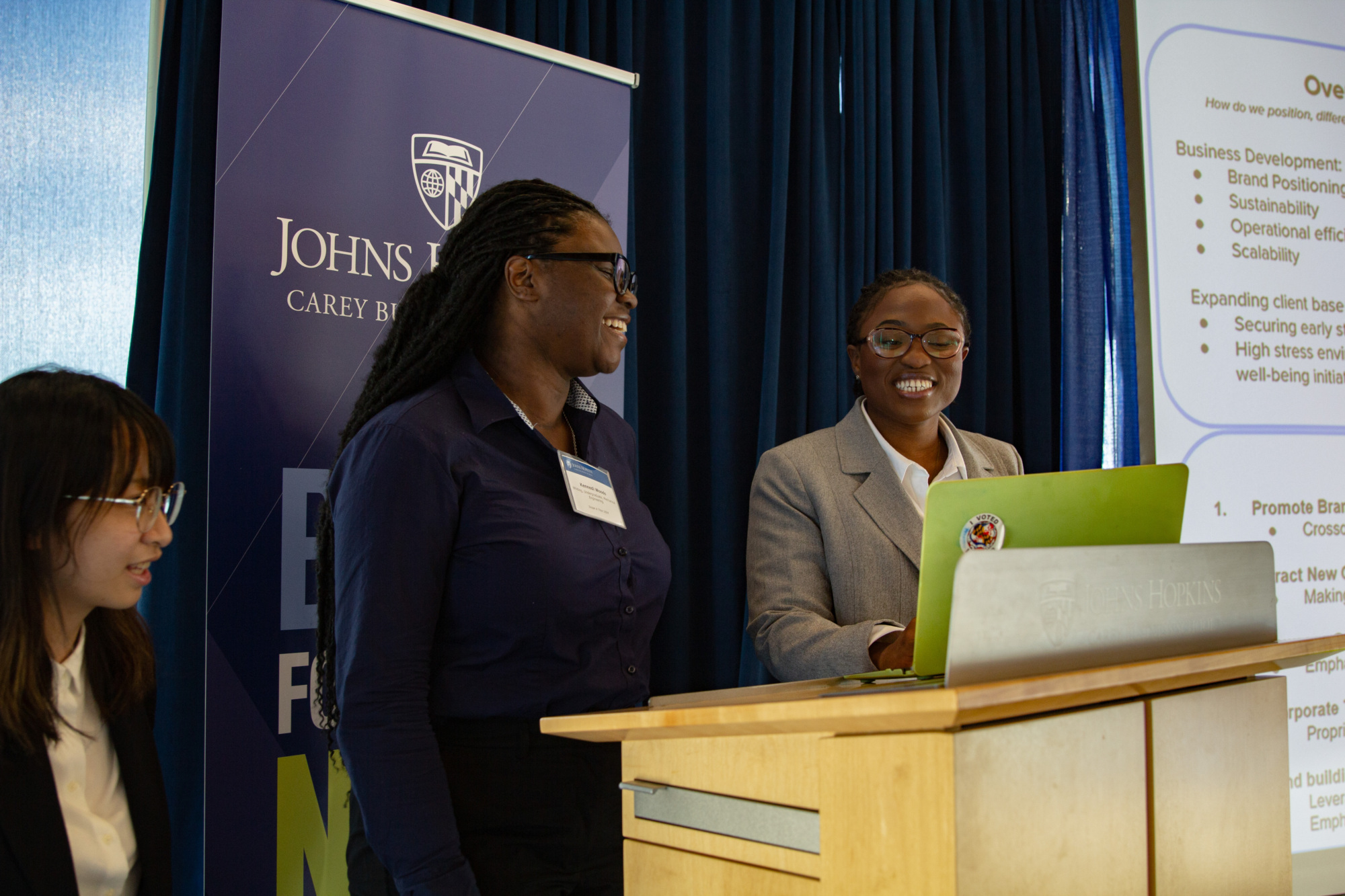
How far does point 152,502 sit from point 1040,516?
1.25 meters

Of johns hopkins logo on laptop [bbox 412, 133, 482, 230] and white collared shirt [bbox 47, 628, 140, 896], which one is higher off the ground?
johns hopkins logo on laptop [bbox 412, 133, 482, 230]

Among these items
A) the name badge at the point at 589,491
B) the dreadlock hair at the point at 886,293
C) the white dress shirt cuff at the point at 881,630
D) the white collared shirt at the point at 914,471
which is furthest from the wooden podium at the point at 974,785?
the dreadlock hair at the point at 886,293

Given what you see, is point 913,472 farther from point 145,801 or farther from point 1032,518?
point 145,801

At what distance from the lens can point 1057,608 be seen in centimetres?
96

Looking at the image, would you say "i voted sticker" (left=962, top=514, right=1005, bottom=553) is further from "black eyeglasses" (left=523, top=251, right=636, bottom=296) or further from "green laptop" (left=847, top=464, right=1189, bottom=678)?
"black eyeglasses" (left=523, top=251, right=636, bottom=296)

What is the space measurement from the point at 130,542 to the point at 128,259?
4.16 ft

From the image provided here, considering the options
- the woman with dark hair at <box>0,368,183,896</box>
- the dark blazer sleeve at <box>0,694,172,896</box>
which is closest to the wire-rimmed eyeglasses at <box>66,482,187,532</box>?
the woman with dark hair at <box>0,368,183,896</box>

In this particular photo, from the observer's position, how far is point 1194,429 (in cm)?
294

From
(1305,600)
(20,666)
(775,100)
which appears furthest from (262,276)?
(1305,600)

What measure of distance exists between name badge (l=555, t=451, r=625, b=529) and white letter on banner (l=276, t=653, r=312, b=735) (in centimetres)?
82

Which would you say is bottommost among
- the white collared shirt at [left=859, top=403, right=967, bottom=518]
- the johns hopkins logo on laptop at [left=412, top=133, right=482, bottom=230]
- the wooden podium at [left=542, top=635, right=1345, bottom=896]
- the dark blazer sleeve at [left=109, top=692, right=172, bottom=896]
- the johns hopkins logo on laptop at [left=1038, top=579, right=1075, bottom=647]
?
the dark blazer sleeve at [left=109, top=692, right=172, bottom=896]

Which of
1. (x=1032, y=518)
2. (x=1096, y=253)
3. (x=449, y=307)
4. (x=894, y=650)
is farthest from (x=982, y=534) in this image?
(x=1096, y=253)

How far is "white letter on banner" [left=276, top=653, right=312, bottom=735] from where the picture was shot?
1989 mm

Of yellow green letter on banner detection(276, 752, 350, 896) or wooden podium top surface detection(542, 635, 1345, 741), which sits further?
yellow green letter on banner detection(276, 752, 350, 896)
